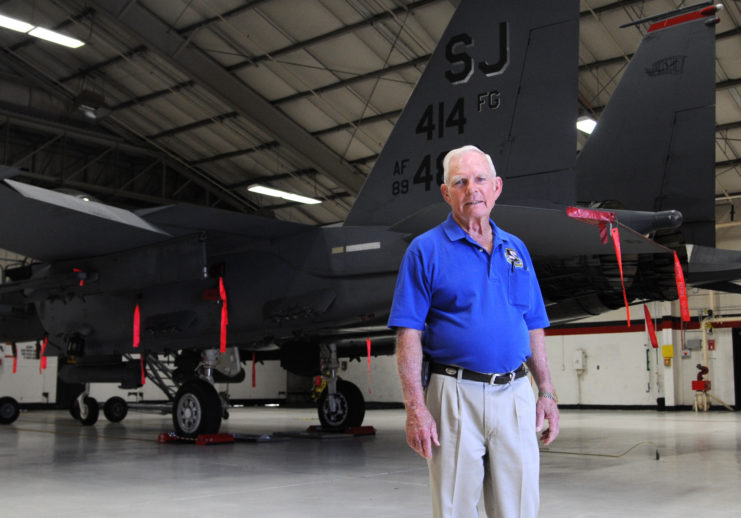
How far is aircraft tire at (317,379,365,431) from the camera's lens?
11.6 m

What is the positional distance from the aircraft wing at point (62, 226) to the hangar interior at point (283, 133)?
2.56m

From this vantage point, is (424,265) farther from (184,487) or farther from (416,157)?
(416,157)

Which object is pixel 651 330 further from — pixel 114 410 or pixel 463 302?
pixel 114 410

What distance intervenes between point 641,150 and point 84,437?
915cm

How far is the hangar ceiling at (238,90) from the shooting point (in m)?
17.7

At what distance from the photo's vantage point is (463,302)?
8.80 feet

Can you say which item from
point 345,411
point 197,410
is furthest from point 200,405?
point 345,411

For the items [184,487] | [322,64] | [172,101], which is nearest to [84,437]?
[184,487]

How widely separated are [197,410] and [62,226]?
9.93 ft

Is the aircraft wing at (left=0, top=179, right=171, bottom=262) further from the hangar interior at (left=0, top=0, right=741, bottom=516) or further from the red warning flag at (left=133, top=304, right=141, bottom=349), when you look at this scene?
the hangar interior at (left=0, top=0, right=741, bottom=516)

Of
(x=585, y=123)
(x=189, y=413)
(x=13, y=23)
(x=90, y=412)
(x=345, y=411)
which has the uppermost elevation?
(x=13, y=23)

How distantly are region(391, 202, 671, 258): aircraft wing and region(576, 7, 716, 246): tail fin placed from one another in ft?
6.29

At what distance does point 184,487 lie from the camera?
5906mm

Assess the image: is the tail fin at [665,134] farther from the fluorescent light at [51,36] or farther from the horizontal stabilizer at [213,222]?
the fluorescent light at [51,36]
